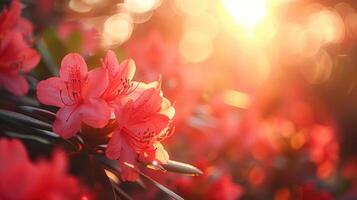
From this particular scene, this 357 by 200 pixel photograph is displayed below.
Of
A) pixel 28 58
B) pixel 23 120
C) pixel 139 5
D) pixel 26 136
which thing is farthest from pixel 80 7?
pixel 23 120

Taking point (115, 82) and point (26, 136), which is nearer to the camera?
point (115, 82)

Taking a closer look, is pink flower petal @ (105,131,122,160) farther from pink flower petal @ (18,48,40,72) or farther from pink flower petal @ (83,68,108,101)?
pink flower petal @ (18,48,40,72)

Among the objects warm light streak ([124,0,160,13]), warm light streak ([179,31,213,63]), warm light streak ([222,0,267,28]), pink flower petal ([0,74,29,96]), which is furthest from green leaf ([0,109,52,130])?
warm light streak ([179,31,213,63])

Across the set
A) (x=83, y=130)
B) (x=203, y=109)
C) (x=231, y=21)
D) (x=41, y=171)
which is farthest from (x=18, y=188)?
(x=231, y=21)

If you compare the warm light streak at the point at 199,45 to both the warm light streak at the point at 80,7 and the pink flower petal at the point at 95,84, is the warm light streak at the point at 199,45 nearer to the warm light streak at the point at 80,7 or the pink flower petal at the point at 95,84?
the warm light streak at the point at 80,7

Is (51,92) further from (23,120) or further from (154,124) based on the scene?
(154,124)

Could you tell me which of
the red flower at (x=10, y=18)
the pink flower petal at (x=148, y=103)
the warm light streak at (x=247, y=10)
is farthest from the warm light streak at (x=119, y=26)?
the pink flower petal at (x=148, y=103)

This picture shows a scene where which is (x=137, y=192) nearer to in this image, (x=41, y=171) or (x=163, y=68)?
(x=163, y=68)

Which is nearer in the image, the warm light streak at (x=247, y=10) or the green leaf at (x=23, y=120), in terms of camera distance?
the green leaf at (x=23, y=120)
